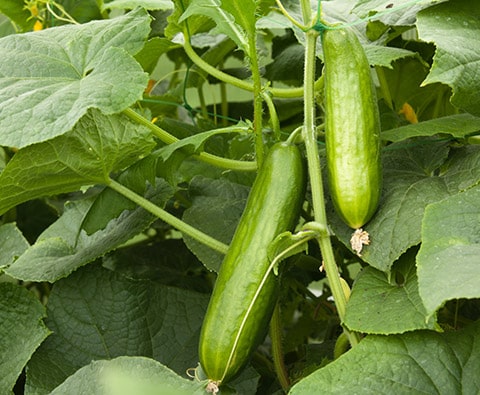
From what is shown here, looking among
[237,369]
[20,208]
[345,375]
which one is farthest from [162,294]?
[20,208]

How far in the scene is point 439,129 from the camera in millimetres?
836

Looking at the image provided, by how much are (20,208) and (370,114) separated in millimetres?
880

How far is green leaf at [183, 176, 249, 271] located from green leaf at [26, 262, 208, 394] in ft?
0.33

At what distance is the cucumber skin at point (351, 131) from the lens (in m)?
0.75

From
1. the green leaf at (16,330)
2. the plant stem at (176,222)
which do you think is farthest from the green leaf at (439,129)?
the green leaf at (16,330)

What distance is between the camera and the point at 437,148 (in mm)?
888

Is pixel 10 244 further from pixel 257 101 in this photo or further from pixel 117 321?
pixel 257 101

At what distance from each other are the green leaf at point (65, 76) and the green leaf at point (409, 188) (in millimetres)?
274

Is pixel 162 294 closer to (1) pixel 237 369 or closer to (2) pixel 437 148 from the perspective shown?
(1) pixel 237 369

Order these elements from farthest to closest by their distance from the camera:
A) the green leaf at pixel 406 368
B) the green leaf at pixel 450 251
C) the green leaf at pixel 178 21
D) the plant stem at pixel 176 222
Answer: the green leaf at pixel 178 21
the plant stem at pixel 176 222
the green leaf at pixel 406 368
the green leaf at pixel 450 251

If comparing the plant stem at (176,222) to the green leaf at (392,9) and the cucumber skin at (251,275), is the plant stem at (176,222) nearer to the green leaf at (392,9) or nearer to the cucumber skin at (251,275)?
the cucumber skin at (251,275)

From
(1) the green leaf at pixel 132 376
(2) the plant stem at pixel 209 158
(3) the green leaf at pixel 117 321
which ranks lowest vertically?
(3) the green leaf at pixel 117 321

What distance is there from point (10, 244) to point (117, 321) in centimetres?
21

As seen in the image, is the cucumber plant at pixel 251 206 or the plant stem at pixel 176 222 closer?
the cucumber plant at pixel 251 206
